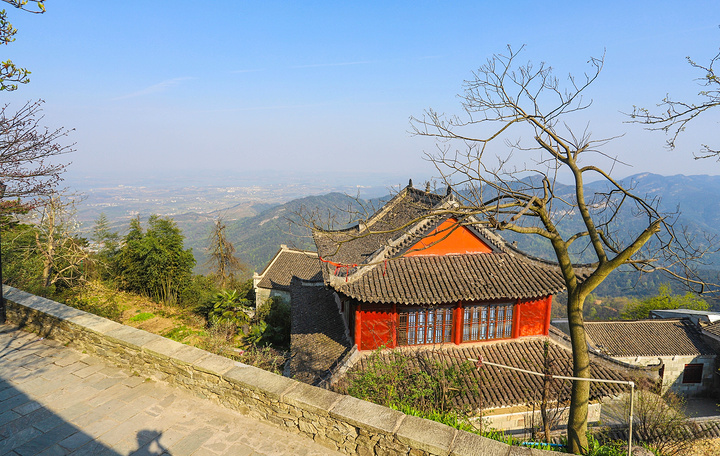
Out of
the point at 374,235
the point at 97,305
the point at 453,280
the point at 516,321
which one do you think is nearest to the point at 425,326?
the point at 453,280

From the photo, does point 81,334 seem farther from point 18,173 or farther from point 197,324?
point 197,324

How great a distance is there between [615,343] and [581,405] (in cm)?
2240

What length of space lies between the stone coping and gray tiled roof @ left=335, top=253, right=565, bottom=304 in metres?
4.72

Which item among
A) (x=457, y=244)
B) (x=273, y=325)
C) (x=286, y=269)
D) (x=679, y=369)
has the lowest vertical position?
(x=679, y=369)

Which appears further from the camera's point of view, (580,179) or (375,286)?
(375,286)

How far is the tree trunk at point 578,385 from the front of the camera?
5.44m

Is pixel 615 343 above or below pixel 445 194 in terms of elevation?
below

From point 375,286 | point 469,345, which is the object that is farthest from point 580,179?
point 469,345

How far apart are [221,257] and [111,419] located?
82.6ft

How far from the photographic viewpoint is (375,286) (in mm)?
10258

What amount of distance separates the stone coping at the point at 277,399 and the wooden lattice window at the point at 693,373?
88.3 ft

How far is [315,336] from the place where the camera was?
12398 mm

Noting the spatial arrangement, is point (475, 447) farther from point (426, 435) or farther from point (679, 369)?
point (679, 369)

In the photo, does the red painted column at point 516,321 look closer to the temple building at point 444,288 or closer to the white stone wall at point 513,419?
the temple building at point 444,288
